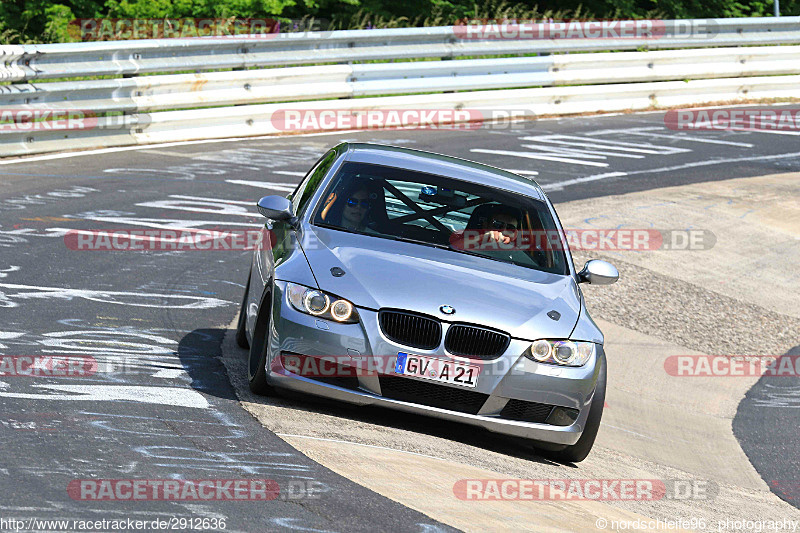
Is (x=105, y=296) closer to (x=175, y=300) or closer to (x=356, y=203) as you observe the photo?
(x=175, y=300)

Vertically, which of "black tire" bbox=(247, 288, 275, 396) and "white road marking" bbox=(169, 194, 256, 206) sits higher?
"black tire" bbox=(247, 288, 275, 396)

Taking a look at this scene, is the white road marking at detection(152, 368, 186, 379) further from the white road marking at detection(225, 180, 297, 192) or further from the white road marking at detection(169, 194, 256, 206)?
the white road marking at detection(225, 180, 297, 192)

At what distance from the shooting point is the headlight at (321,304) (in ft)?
21.7

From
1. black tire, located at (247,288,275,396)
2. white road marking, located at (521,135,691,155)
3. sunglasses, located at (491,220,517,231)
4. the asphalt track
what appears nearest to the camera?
the asphalt track

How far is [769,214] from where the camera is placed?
1504cm

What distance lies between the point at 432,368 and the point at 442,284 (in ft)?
1.80

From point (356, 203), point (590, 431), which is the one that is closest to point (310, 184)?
point (356, 203)

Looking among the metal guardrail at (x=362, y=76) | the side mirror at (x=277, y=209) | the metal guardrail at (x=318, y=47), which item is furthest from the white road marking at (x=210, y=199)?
the side mirror at (x=277, y=209)

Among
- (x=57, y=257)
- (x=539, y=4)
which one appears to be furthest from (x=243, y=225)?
(x=539, y=4)

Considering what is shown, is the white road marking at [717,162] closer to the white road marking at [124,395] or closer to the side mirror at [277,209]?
the side mirror at [277,209]

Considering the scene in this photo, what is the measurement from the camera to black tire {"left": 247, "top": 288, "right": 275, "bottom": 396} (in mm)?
6957

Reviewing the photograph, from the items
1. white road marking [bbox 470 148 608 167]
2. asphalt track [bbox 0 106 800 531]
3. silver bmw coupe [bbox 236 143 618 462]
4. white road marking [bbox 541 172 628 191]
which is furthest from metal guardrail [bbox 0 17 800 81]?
→ silver bmw coupe [bbox 236 143 618 462]

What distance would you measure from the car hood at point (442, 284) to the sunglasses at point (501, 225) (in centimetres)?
44

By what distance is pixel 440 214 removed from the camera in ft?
26.7
